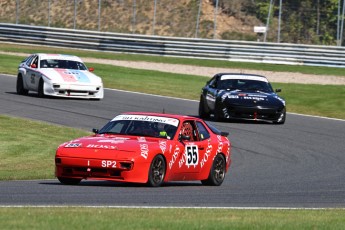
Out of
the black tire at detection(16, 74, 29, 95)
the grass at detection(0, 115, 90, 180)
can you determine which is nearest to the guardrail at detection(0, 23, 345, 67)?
Result: the black tire at detection(16, 74, 29, 95)

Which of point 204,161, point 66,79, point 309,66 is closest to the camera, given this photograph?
point 204,161

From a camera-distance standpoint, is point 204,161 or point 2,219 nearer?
point 2,219

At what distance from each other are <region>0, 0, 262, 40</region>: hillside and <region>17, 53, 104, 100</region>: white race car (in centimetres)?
2068

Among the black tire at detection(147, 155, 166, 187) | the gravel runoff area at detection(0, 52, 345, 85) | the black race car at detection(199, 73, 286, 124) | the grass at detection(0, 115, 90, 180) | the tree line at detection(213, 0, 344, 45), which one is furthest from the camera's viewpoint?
the tree line at detection(213, 0, 344, 45)

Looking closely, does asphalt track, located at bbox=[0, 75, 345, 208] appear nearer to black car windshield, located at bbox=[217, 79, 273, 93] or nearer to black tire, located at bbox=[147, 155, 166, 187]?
black tire, located at bbox=[147, 155, 166, 187]

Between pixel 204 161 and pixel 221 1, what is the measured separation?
38.9m

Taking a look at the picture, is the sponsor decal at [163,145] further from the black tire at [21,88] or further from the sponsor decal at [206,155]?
the black tire at [21,88]

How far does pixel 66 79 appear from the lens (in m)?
29.3

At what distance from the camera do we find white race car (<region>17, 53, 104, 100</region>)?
1155 inches

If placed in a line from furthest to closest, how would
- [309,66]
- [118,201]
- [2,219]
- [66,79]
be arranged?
[309,66], [66,79], [118,201], [2,219]

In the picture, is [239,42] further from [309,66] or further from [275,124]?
[275,124]

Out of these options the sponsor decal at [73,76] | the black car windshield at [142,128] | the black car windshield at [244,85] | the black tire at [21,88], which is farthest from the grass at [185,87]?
the black car windshield at [142,128]

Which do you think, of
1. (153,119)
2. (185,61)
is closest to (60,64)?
(153,119)

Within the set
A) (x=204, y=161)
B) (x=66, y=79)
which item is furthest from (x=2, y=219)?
(x=66, y=79)
